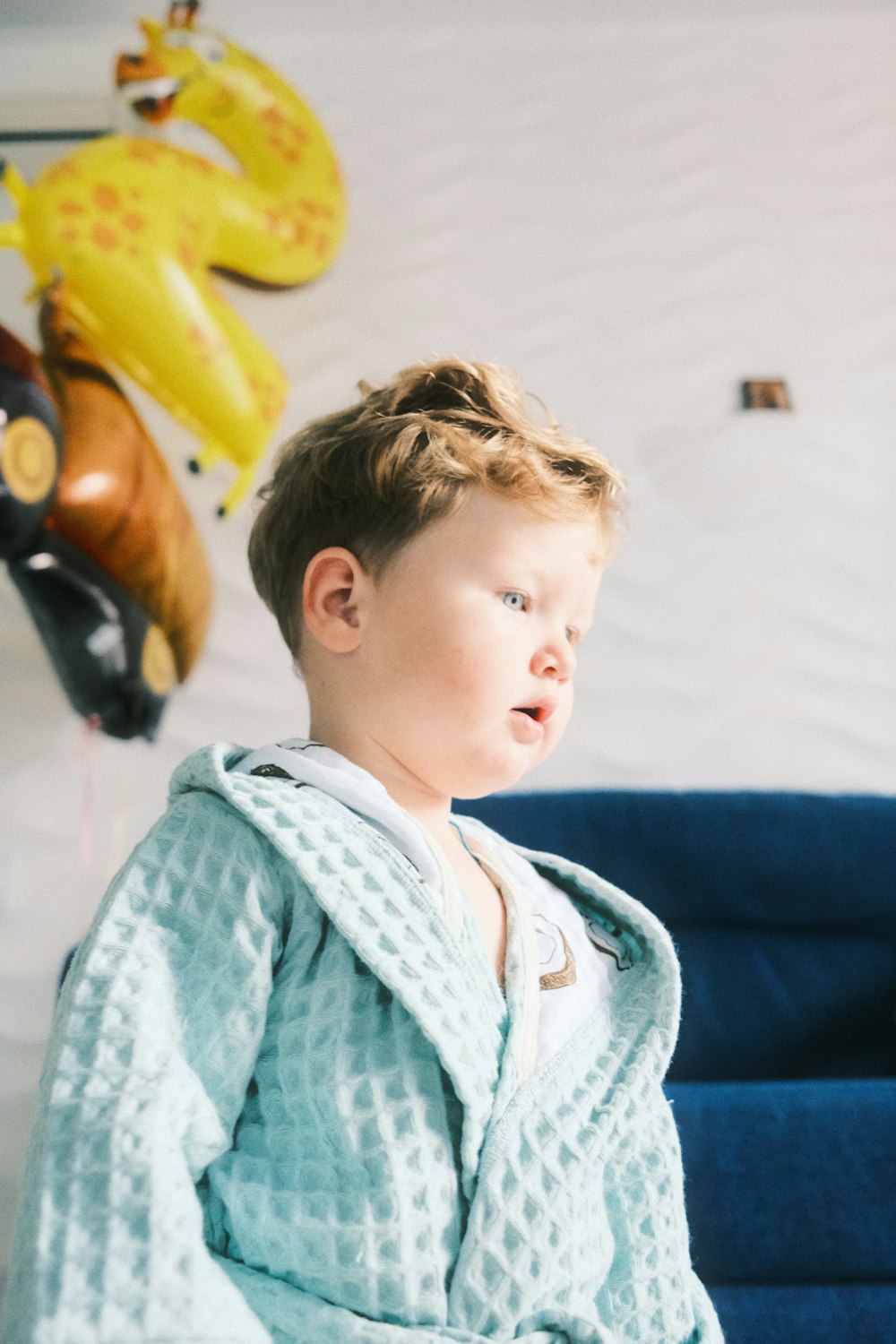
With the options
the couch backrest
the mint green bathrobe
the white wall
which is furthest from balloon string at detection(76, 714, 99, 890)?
the mint green bathrobe

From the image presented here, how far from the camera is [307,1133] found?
1.86ft

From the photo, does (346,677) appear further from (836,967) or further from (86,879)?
(86,879)

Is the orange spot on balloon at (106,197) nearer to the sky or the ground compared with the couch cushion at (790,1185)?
nearer to the sky

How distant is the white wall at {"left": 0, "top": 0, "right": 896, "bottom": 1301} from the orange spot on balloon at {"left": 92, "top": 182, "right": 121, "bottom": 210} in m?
0.55

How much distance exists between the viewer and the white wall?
1.70m

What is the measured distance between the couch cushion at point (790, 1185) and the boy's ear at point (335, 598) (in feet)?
2.11

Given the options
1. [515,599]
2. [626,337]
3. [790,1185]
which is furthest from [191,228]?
[790,1185]

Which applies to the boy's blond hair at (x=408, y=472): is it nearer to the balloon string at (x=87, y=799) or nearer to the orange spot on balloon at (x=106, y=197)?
the orange spot on balloon at (x=106, y=197)

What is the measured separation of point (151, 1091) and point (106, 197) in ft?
3.82

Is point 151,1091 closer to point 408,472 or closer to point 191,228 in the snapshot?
point 408,472

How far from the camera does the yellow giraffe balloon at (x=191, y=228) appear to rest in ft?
4.19

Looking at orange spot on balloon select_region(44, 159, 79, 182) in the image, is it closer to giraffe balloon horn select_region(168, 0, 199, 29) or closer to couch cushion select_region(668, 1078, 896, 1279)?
giraffe balloon horn select_region(168, 0, 199, 29)

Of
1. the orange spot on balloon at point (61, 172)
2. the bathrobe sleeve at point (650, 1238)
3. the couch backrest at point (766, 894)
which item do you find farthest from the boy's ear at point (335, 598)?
the orange spot on balloon at point (61, 172)

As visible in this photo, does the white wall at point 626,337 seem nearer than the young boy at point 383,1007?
No
